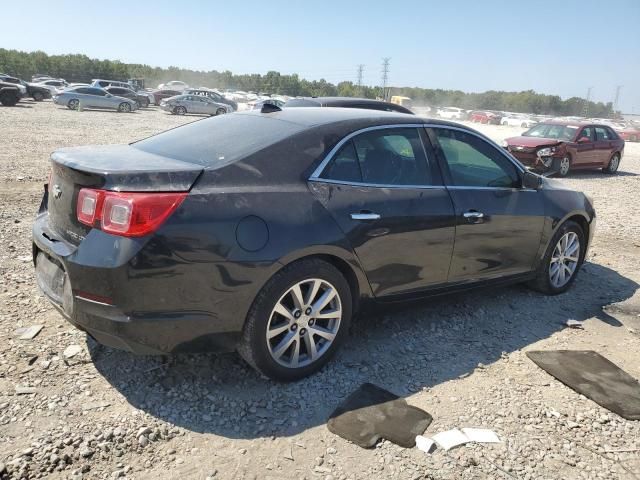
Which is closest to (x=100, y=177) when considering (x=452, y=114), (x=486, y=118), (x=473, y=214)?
(x=473, y=214)

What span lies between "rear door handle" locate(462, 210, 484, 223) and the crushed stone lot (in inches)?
29.1

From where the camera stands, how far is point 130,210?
273 centimetres

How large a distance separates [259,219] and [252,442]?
1202 mm

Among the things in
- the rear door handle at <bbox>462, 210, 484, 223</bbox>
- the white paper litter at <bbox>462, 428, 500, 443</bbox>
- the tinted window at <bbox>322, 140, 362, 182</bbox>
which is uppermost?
the tinted window at <bbox>322, 140, 362, 182</bbox>

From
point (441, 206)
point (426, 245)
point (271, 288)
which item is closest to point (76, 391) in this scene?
point (271, 288)

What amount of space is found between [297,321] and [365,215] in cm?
81

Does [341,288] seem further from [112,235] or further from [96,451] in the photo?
[96,451]

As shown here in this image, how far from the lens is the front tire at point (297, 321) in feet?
10.2

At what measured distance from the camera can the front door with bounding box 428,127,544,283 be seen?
4102 mm

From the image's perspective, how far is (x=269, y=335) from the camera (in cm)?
317

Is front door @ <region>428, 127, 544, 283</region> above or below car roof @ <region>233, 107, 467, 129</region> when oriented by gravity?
below

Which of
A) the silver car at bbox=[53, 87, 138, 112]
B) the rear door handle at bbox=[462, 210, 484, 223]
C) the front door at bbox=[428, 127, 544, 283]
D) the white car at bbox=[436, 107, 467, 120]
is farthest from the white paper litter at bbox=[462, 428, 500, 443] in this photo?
the white car at bbox=[436, 107, 467, 120]

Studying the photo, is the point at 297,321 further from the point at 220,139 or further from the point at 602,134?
the point at 602,134

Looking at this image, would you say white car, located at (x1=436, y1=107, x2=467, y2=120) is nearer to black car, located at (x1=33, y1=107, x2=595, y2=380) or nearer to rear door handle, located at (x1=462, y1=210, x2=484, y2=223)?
rear door handle, located at (x1=462, y1=210, x2=484, y2=223)
